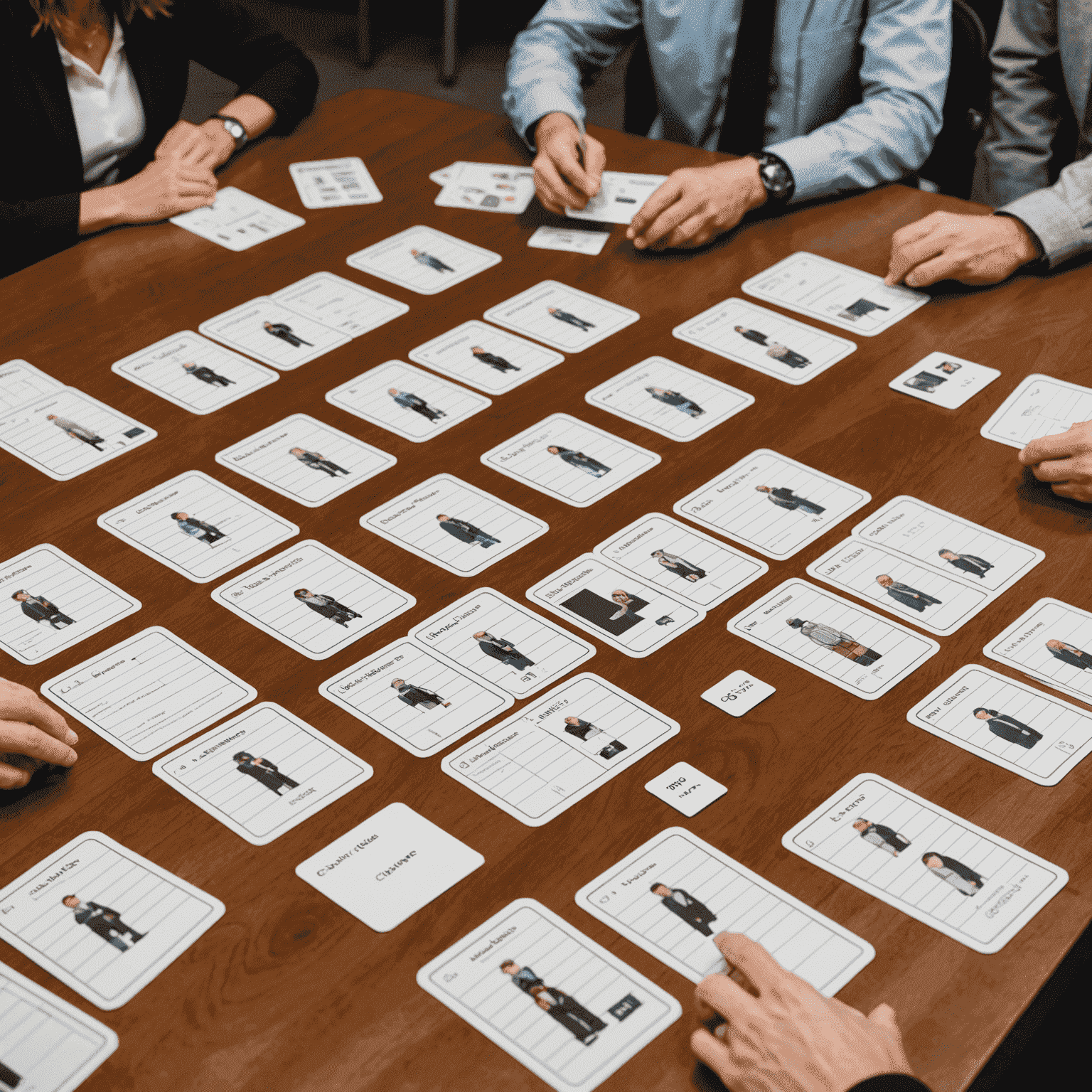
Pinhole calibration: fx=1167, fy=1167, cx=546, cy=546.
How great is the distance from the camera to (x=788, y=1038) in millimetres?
852

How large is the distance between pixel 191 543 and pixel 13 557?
8.0 inches

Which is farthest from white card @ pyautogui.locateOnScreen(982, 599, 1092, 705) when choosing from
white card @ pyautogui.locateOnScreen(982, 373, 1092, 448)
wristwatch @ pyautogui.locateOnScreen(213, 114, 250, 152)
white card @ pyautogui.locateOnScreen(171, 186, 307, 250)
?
wristwatch @ pyautogui.locateOnScreen(213, 114, 250, 152)

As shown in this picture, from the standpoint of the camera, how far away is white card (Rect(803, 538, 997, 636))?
127cm

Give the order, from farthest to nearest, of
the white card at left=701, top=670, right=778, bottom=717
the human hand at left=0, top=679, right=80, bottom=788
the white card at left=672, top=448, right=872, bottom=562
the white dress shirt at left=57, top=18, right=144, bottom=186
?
the white dress shirt at left=57, top=18, right=144, bottom=186
the white card at left=672, top=448, right=872, bottom=562
the white card at left=701, top=670, right=778, bottom=717
the human hand at left=0, top=679, right=80, bottom=788

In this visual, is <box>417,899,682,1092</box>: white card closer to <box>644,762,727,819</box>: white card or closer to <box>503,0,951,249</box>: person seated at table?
<box>644,762,727,819</box>: white card

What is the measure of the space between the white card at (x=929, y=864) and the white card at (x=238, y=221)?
1394 mm

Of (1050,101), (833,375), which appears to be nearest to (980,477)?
(833,375)

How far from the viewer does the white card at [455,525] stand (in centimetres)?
136

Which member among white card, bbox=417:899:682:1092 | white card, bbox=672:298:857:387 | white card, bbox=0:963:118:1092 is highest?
white card, bbox=672:298:857:387

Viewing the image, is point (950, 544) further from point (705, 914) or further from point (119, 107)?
point (119, 107)

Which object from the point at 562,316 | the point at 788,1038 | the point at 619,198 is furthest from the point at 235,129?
the point at 788,1038

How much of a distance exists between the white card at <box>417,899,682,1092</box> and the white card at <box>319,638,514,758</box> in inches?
Answer: 8.6

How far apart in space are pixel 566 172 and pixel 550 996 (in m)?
1.47

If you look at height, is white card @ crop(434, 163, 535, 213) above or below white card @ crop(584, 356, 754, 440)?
above
